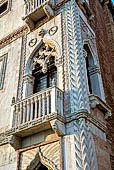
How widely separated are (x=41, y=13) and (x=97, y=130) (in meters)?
4.77

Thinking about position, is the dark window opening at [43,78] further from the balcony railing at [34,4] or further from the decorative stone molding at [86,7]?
the decorative stone molding at [86,7]

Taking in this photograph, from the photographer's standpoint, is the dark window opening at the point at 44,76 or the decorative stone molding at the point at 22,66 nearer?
the dark window opening at the point at 44,76

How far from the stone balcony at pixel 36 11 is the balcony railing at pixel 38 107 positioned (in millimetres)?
3412

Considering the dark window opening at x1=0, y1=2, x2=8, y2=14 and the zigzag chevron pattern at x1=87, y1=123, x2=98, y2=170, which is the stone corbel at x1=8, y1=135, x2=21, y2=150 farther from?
the dark window opening at x1=0, y1=2, x2=8, y2=14

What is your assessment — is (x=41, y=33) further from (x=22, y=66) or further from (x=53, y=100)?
(x=53, y=100)

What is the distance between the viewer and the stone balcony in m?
8.27

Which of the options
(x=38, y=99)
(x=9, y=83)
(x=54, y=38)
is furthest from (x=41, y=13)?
(x=38, y=99)

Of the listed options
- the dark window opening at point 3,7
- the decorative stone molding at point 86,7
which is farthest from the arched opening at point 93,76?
the dark window opening at point 3,7

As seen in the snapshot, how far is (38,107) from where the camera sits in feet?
20.2

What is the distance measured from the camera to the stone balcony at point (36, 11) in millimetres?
8266

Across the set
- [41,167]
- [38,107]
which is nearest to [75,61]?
[38,107]

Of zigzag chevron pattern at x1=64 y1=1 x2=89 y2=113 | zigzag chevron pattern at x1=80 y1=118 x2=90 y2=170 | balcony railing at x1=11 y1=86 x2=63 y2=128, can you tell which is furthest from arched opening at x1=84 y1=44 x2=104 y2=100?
zigzag chevron pattern at x1=80 y1=118 x2=90 y2=170

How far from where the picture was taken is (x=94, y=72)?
303 inches

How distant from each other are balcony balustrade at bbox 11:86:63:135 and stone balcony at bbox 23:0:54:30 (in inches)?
134
